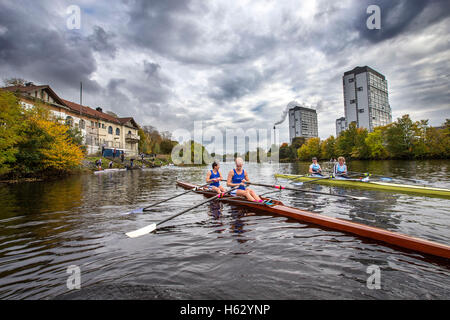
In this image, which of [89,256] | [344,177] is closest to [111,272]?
[89,256]

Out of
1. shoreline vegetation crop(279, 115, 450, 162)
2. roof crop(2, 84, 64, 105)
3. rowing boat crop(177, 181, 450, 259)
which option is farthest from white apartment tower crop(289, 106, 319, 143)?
rowing boat crop(177, 181, 450, 259)

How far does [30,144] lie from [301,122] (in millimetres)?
164926

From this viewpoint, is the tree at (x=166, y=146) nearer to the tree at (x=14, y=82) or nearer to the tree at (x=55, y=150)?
the tree at (x=14, y=82)

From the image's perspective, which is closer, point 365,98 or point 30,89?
point 30,89

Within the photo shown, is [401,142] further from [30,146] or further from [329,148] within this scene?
[30,146]

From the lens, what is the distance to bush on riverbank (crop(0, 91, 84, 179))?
51.6 ft

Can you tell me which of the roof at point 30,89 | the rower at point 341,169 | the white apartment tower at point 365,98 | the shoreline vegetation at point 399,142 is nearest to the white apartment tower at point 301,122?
the white apartment tower at point 365,98

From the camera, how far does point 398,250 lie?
377cm

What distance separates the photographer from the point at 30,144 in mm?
18312

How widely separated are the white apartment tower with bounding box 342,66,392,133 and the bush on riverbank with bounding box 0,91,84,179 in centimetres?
10400

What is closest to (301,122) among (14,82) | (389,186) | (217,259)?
(14,82)
